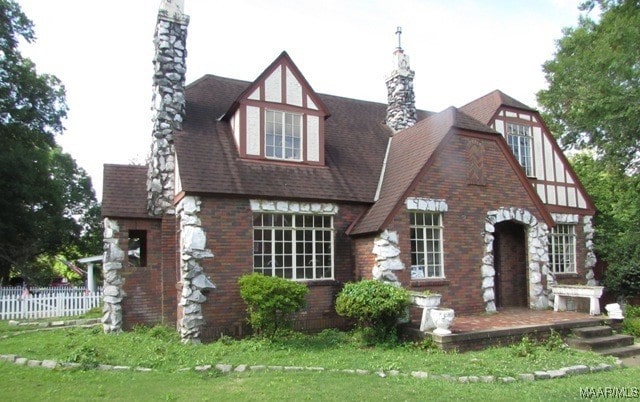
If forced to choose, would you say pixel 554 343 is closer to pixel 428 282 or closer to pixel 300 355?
pixel 428 282

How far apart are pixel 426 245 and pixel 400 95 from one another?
23.2ft

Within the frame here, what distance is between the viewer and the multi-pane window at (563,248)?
1686cm

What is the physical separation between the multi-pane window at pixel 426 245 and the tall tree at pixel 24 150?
20.1 metres

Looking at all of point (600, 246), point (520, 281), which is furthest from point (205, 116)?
point (600, 246)

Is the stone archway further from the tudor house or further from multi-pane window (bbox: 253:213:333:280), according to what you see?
multi-pane window (bbox: 253:213:333:280)

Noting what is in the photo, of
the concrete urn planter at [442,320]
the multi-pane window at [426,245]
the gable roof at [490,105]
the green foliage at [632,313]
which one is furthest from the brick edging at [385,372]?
the gable roof at [490,105]

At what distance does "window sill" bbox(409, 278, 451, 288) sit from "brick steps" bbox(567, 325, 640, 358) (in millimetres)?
2971

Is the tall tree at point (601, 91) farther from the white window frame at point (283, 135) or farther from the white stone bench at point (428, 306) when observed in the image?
the white window frame at point (283, 135)

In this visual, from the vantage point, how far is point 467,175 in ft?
43.6

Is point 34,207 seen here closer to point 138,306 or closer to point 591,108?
point 138,306

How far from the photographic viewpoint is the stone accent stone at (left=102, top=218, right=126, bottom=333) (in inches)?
488

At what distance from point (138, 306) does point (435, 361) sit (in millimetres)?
7733

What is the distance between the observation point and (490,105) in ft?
56.7

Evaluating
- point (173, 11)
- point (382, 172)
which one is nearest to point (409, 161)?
point (382, 172)
